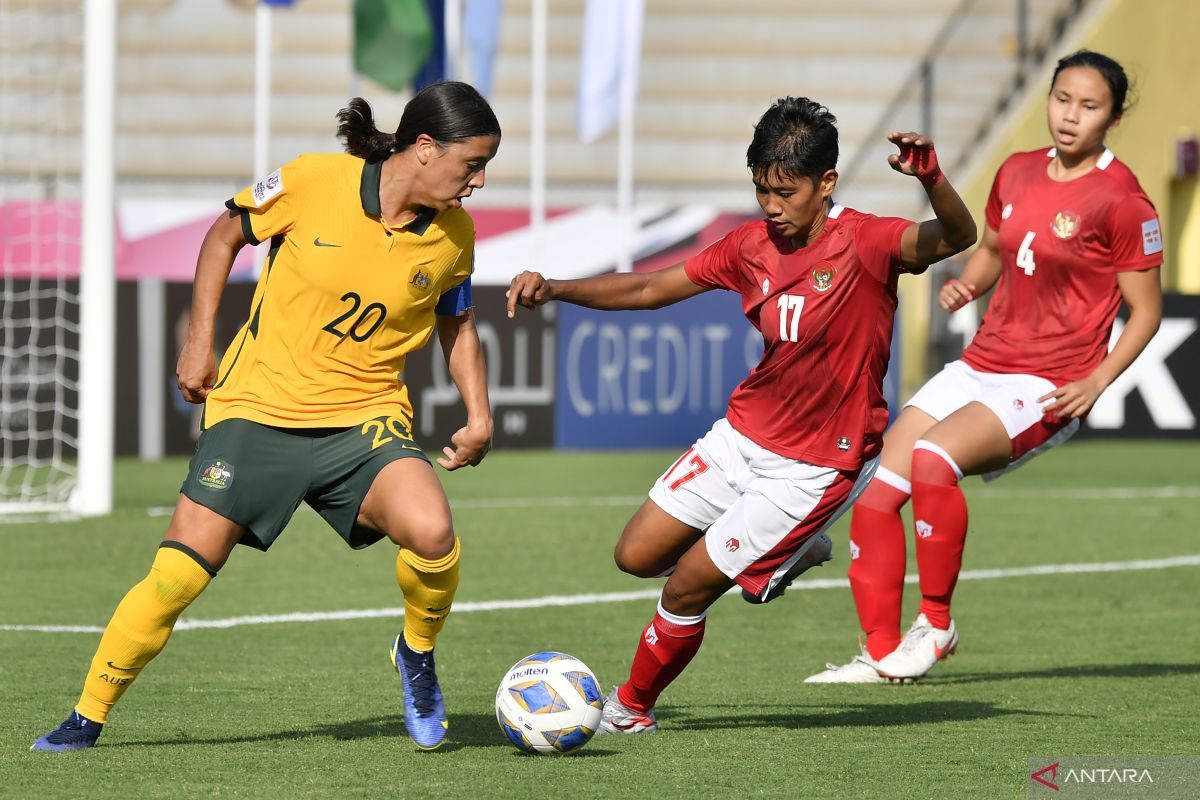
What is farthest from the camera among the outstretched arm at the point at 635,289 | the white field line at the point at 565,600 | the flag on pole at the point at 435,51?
the flag on pole at the point at 435,51

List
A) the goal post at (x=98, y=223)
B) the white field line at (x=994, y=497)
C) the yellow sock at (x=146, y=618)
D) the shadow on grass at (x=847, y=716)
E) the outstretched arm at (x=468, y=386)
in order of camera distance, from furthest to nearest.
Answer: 1. the white field line at (x=994, y=497)
2. the goal post at (x=98, y=223)
3. the shadow on grass at (x=847, y=716)
4. the outstretched arm at (x=468, y=386)
5. the yellow sock at (x=146, y=618)

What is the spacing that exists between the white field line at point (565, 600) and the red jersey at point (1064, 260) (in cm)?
269

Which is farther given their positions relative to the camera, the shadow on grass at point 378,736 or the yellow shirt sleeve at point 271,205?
the shadow on grass at point 378,736

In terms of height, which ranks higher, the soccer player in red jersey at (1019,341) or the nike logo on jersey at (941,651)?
the soccer player in red jersey at (1019,341)

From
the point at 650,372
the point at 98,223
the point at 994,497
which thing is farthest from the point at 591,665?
the point at 650,372

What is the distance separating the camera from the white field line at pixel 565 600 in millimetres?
7957

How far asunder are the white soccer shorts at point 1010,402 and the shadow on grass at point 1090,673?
741mm

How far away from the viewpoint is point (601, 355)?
1742cm

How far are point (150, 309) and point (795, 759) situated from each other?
11452 mm

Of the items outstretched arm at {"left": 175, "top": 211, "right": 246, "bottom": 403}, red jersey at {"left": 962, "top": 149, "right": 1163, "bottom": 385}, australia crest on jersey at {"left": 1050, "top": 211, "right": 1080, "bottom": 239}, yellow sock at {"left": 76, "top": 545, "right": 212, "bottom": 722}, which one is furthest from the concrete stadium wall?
yellow sock at {"left": 76, "top": 545, "right": 212, "bottom": 722}

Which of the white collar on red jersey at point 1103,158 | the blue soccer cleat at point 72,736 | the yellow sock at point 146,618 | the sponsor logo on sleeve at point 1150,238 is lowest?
the blue soccer cleat at point 72,736

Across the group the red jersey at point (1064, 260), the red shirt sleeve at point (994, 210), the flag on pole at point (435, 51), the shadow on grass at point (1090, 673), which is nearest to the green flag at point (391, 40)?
the flag on pole at point (435, 51)

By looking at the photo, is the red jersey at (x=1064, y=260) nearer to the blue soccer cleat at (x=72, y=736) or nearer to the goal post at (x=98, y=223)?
the blue soccer cleat at (x=72, y=736)

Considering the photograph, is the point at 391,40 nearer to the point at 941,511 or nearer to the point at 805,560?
the point at 941,511
